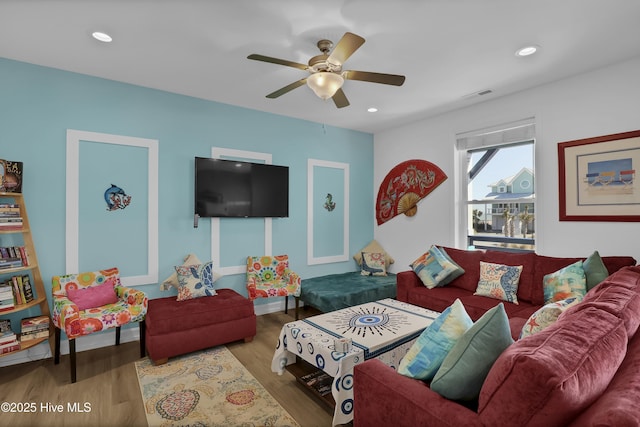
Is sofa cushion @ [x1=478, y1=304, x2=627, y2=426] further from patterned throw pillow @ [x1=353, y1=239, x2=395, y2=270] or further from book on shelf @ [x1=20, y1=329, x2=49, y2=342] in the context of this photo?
patterned throw pillow @ [x1=353, y1=239, x2=395, y2=270]

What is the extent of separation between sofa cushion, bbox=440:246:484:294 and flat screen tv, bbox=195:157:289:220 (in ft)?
7.28

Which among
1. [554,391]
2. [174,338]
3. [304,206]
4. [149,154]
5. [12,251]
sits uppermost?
[149,154]

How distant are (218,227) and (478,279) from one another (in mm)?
3026

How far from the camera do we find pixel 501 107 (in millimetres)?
3809

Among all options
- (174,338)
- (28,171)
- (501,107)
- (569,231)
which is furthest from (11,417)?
(501,107)

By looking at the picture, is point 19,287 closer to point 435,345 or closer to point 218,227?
point 218,227

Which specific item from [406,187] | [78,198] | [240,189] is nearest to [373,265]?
[406,187]

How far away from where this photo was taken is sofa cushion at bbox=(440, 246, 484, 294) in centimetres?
360

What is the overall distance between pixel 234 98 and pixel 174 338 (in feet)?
8.65

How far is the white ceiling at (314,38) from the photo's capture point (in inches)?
86.3

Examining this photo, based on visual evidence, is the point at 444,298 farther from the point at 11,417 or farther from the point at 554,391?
the point at 11,417

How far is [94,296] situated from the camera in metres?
2.97

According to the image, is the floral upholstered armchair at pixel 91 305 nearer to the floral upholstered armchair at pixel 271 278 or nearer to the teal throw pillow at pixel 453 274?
the floral upholstered armchair at pixel 271 278

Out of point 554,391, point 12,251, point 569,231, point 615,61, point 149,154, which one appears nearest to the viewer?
point 554,391
